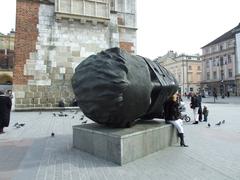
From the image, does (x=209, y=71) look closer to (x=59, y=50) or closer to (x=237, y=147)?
(x=59, y=50)

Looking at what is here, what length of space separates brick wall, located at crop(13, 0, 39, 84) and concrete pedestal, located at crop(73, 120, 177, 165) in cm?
1207

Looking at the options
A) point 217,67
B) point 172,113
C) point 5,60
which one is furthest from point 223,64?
point 172,113

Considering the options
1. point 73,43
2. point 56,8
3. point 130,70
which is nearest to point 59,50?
point 73,43

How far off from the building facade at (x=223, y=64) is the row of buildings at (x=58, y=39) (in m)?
43.1

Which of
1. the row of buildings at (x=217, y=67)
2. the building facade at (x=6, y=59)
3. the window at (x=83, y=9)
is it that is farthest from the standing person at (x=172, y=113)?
the row of buildings at (x=217, y=67)

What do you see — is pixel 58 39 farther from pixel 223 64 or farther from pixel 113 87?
pixel 223 64

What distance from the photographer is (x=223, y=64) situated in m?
66.8

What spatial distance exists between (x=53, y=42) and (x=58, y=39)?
0.42 metres

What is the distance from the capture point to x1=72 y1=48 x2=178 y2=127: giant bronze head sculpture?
5625 mm

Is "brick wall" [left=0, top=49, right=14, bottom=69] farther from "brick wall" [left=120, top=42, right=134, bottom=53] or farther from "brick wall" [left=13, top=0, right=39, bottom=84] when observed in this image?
"brick wall" [left=120, top=42, right=134, bottom=53]

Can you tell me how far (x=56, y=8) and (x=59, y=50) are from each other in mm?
2837

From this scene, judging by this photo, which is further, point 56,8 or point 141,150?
point 56,8

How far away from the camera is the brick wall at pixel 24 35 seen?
17375 millimetres

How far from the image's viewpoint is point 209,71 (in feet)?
238
